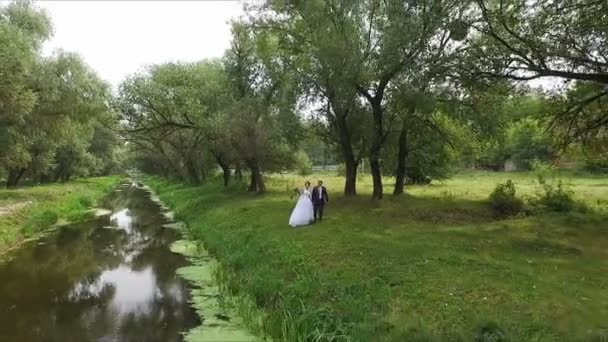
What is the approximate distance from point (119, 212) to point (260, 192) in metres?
14.8

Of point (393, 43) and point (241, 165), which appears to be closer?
point (393, 43)

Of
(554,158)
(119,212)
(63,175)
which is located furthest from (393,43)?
(63,175)

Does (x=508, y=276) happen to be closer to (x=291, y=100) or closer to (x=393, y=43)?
(x=393, y=43)

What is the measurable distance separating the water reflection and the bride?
517 centimetres

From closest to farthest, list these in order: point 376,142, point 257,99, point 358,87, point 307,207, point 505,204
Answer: point 307,207 < point 505,204 < point 358,87 < point 376,142 < point 257,99

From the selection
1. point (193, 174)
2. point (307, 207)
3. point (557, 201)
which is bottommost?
point (557, 201)

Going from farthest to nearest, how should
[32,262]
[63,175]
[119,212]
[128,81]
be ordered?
[63,175], [119,212], [128,81], [32,262]

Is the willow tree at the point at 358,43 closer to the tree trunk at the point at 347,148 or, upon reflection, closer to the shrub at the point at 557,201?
the tree trunk at the point at 347,148

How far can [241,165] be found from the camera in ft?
147

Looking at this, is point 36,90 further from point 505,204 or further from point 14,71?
point 505,204

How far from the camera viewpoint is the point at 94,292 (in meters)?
16.4

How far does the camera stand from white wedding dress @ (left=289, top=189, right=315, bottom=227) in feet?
67.7

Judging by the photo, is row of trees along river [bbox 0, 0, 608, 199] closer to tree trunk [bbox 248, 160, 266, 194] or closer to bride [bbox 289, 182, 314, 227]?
tree trunk [bbox 248, 160, 266, 194]

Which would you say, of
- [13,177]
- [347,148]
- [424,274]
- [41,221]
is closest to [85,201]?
[13,177]
